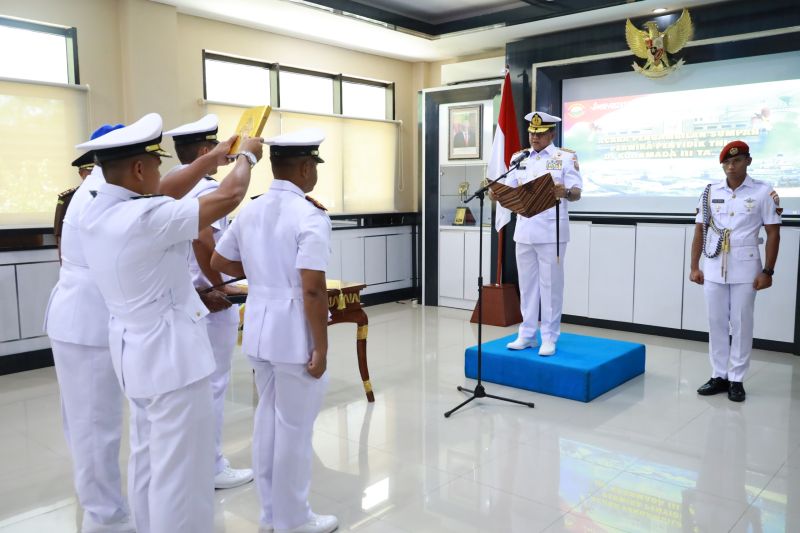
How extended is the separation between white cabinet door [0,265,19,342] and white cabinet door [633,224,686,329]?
18.5 feet

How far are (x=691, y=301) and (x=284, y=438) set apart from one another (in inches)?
193

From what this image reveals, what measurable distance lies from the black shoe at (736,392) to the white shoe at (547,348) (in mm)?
1210

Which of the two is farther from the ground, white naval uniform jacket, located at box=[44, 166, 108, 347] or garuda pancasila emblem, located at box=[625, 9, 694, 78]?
garuda pancasila emblem, located at box=[625, 9, 694, 78]

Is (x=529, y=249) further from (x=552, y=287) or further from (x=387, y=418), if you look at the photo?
(x=387, y=418)

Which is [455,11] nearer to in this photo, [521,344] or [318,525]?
[521,344]

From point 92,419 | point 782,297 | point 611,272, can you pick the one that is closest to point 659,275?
point 611,272

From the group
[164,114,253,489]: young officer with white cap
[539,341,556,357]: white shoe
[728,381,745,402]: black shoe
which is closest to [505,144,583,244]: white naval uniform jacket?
[539,341,556,357]: white shoe

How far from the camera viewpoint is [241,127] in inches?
104

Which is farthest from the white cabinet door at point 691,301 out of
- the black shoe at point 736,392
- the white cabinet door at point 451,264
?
the white cabinet door at point 451,264

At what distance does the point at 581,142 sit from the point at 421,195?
2.06 metres

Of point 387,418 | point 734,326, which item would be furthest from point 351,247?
point 734,326

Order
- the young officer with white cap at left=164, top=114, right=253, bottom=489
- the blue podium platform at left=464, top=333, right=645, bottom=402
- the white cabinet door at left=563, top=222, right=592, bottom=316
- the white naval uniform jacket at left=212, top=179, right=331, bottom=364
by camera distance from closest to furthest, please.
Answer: the white naval uniform jacket at left=212, top=179, right=331, bottom=364 → the young officer with white cap at left=164, top=114, right=253, bottom=489 → the blue podium platform at left=464, top=333, right=645, bottom=402 → the white cabinet door at left=563, top=222, right=592, bottom=316

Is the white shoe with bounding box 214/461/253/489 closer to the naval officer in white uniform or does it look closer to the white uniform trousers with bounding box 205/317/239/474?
the white uniform trousers with bounding box 205/317/239/474

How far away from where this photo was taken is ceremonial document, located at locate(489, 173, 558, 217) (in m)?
4.30
